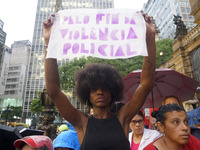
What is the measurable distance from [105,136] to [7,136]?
1398mm

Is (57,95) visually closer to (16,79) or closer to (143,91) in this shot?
(143,91)

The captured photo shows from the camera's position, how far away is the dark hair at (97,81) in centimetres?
212

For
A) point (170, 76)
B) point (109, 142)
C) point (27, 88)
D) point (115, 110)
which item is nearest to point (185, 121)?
point (115, 110)

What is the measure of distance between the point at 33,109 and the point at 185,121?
153 feet

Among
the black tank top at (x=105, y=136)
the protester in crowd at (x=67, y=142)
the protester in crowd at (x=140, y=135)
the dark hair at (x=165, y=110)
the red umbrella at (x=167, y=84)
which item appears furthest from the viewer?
the red umbrella at (x=167, y=84)

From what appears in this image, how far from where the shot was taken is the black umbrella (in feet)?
6.93

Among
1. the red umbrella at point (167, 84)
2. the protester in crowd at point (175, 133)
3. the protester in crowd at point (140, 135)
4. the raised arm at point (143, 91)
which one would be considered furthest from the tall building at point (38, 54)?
the raised arm at point (143, 91)

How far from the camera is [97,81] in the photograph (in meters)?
2.10

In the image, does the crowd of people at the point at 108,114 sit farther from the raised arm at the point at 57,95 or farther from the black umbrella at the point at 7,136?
the black umbrella at the point at 7,136

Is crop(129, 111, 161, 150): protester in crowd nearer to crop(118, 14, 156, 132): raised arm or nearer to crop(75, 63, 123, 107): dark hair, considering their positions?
crop(75, 63, 123, 107): dark hair

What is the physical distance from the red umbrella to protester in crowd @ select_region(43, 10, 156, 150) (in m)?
2.07

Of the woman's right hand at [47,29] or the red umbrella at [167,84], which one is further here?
the red umbrella at [167,84]

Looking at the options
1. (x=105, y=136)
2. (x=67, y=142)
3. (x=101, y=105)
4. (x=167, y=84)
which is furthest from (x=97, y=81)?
(x=167, y=84)

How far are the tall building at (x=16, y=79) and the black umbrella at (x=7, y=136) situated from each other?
84286mm
